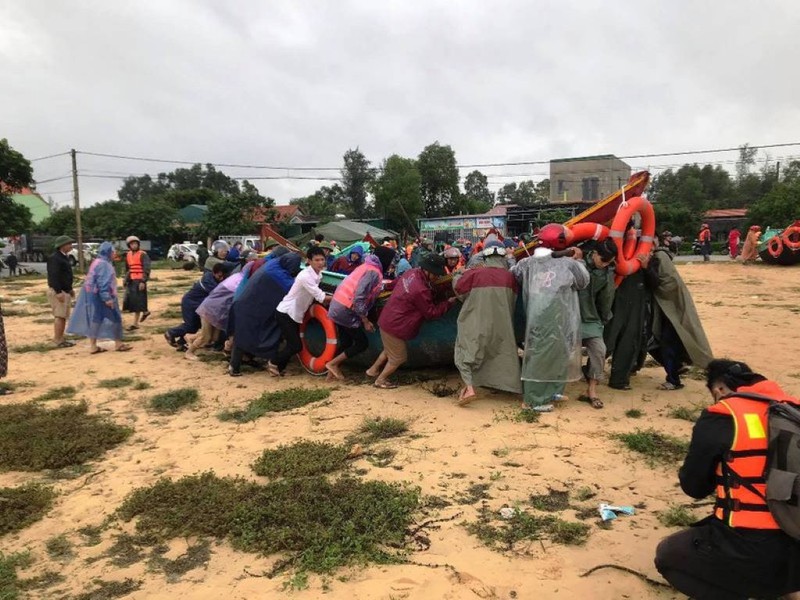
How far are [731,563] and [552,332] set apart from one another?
10.2 ft

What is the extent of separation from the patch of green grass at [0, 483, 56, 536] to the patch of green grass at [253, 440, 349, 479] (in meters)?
1.36

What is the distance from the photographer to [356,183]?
181 ft

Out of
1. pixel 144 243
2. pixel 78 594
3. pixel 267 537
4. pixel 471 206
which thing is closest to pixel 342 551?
pixel 267 537

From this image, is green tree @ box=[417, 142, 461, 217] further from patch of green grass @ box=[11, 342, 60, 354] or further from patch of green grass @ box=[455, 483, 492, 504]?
patch of green grass @ box=[455, 483, 492, 504]

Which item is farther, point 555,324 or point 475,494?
point 555,324

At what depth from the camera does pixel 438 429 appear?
4.84m

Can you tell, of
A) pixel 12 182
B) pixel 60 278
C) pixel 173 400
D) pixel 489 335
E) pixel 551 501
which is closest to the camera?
pixel 551 501

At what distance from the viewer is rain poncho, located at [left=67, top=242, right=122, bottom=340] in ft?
26.6

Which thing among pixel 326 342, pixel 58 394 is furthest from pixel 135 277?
pixel 326 342

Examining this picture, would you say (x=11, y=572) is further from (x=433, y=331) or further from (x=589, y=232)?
(x=589, y=232)

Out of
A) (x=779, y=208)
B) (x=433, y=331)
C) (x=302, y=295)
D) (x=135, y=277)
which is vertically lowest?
(x=433, y=331)

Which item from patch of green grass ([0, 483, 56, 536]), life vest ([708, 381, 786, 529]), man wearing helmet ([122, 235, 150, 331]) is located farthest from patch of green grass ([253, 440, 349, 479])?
man wearing helmet ([122, 235, 150, 331])

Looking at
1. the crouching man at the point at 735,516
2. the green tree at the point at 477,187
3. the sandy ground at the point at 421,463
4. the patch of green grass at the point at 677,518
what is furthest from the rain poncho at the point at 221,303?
the green tree at the point at 477,187

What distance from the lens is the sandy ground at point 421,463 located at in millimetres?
2785
